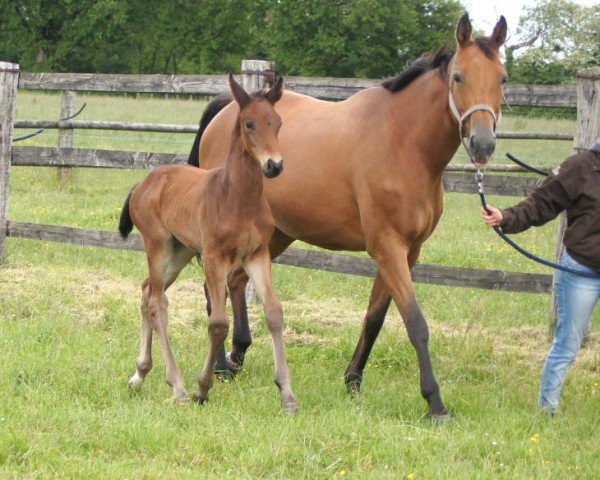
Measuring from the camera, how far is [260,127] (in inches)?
203

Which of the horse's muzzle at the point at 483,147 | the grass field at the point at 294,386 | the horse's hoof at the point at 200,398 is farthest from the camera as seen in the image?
the horse's hoof at the point at 200,398

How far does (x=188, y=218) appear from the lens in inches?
223

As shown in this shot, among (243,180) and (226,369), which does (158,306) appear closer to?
(226,369)

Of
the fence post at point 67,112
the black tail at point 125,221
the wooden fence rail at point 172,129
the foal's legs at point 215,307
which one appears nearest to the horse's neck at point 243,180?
the foal's legs at point 215,307

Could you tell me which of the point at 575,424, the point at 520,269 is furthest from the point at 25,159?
the point at 575,424

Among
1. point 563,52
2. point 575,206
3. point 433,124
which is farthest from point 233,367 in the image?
point 563,52

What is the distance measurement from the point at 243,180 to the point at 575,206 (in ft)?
6.09

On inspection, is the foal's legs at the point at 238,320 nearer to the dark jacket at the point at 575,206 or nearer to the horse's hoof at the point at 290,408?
the horse's hoof at the point at 290,408

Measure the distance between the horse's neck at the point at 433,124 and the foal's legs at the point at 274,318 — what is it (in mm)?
1131

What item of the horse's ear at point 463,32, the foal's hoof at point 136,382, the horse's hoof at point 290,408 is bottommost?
the foal's hoof at point 136,382

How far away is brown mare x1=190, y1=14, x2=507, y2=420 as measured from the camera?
518 cm

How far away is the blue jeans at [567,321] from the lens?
17.0ft

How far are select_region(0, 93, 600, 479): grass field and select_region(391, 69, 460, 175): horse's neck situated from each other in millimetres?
1441

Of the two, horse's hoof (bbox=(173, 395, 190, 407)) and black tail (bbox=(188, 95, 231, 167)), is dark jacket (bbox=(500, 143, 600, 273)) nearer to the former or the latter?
horse's hoof (bbox=(173, 395, 190, 407))
